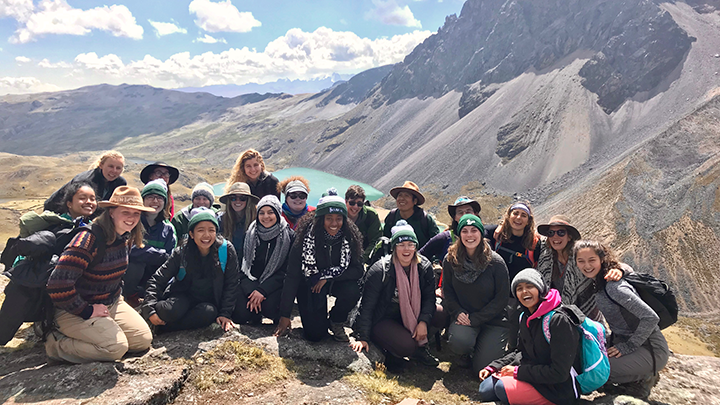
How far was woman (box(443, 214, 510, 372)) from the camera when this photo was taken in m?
7.07

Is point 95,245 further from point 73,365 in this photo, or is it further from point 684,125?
point 684,125

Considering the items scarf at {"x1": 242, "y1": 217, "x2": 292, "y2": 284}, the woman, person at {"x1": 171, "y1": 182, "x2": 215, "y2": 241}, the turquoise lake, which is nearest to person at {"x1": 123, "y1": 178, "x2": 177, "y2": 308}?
person at {"x1": 171, "y1": 182, "x2": 215, "y2": 241}

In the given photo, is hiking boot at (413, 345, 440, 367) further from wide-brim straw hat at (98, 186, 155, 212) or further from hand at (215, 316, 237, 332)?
wide-brim straw hat at (98, 186, 155, 212)

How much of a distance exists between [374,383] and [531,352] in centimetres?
255

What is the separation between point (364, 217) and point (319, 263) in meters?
2.58

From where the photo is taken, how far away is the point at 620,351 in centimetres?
603

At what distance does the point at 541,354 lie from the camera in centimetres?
545

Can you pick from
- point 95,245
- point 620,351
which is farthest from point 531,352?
point 95,245

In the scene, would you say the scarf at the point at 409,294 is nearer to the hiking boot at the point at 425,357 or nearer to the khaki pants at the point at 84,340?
the hiking boot at the point at 425,357

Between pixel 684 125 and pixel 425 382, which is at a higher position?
pixel 684 125

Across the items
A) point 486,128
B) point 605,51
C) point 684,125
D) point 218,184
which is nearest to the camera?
point 684,125

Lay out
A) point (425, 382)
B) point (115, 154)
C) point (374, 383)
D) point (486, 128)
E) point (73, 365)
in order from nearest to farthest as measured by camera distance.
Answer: point (73, 365) → point (374, 383) → point (425, 382) → point (115, 154) → point (486, 128)

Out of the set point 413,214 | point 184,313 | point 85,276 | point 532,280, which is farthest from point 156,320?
point 532,280

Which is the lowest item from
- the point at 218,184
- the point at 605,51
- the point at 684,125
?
the point at 218,184
